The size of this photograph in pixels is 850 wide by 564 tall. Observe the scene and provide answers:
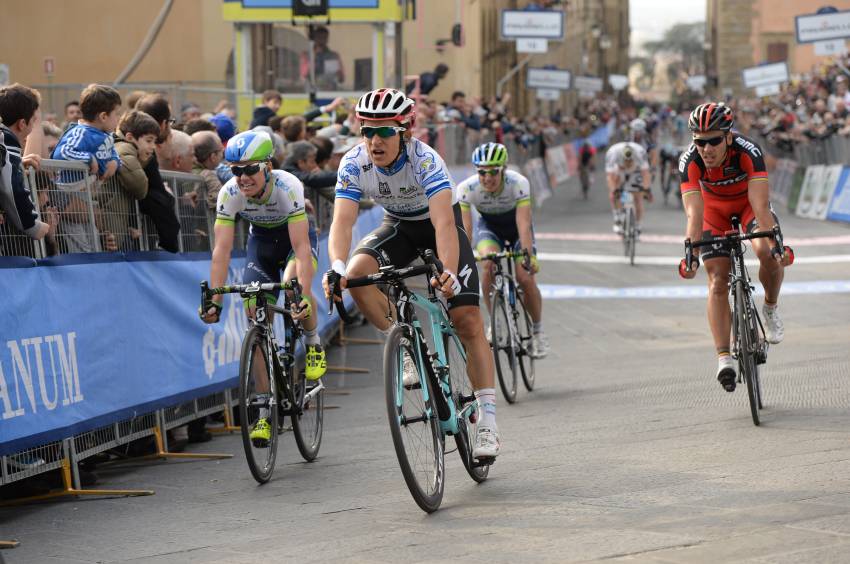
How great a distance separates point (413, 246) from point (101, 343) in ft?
6.48

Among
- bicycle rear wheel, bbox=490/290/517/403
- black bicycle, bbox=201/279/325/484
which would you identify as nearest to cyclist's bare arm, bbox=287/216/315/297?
black bicycle, bbox=201/279/325/484

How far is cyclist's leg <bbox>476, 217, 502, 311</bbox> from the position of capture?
11.9m

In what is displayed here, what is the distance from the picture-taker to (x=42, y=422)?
301 inches

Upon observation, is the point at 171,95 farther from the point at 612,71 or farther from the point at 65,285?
the point at 612,71

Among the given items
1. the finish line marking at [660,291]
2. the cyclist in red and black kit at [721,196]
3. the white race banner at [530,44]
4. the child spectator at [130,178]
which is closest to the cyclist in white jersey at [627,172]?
the finish line marking at [660,291]

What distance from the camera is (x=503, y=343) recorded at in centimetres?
1152

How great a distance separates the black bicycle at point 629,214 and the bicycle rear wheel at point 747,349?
1278 centimetres

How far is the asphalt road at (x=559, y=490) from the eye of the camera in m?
6.25

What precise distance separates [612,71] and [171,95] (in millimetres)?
129342

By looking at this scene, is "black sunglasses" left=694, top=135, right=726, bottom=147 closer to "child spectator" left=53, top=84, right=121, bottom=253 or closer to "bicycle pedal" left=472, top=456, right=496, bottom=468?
"bicycle pedal" left=472, top=456, right=496, bottom=468

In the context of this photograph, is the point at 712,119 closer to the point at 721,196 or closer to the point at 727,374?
the point at 721,196

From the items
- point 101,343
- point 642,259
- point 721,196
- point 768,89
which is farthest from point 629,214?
point 768,89

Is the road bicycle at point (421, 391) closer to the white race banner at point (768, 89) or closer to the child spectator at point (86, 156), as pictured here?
the child spectator at point (86, 156)

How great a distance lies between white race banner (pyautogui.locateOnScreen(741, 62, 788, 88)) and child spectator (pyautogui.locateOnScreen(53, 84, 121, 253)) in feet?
138
